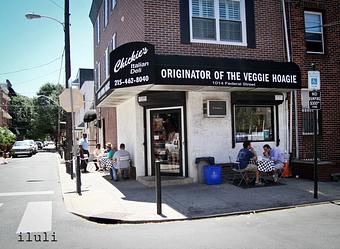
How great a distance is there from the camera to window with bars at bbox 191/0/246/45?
12.7 meters

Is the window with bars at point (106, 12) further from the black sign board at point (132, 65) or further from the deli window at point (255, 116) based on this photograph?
the deli window at point (255, 116)

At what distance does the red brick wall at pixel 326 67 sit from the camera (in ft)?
45.1

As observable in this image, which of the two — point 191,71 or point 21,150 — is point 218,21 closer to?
point 191,71

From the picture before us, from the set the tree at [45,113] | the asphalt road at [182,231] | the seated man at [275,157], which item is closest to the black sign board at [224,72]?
the seated man at [275,157]

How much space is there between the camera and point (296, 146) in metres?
13.6

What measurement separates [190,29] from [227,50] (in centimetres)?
149

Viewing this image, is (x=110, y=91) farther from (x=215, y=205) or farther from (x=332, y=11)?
(x=332, y=11)

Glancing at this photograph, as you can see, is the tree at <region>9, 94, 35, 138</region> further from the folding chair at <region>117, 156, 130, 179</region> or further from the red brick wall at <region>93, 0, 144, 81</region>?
the folding chair at <region>117, 156, 130, 179</region>

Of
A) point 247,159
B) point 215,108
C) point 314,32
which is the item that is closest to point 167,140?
point 215,108

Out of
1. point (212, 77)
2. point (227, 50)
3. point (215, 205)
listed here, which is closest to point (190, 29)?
point (227, 50)

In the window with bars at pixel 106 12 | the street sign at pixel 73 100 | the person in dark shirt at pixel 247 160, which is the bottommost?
the person in dark shirt at pixel 247 160

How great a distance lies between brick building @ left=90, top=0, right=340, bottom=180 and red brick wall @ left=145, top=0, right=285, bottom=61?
3 centimetres

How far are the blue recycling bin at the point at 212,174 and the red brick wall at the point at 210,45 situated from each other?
3798 mm

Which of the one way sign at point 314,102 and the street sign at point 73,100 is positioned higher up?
the street sign at point 73,100
